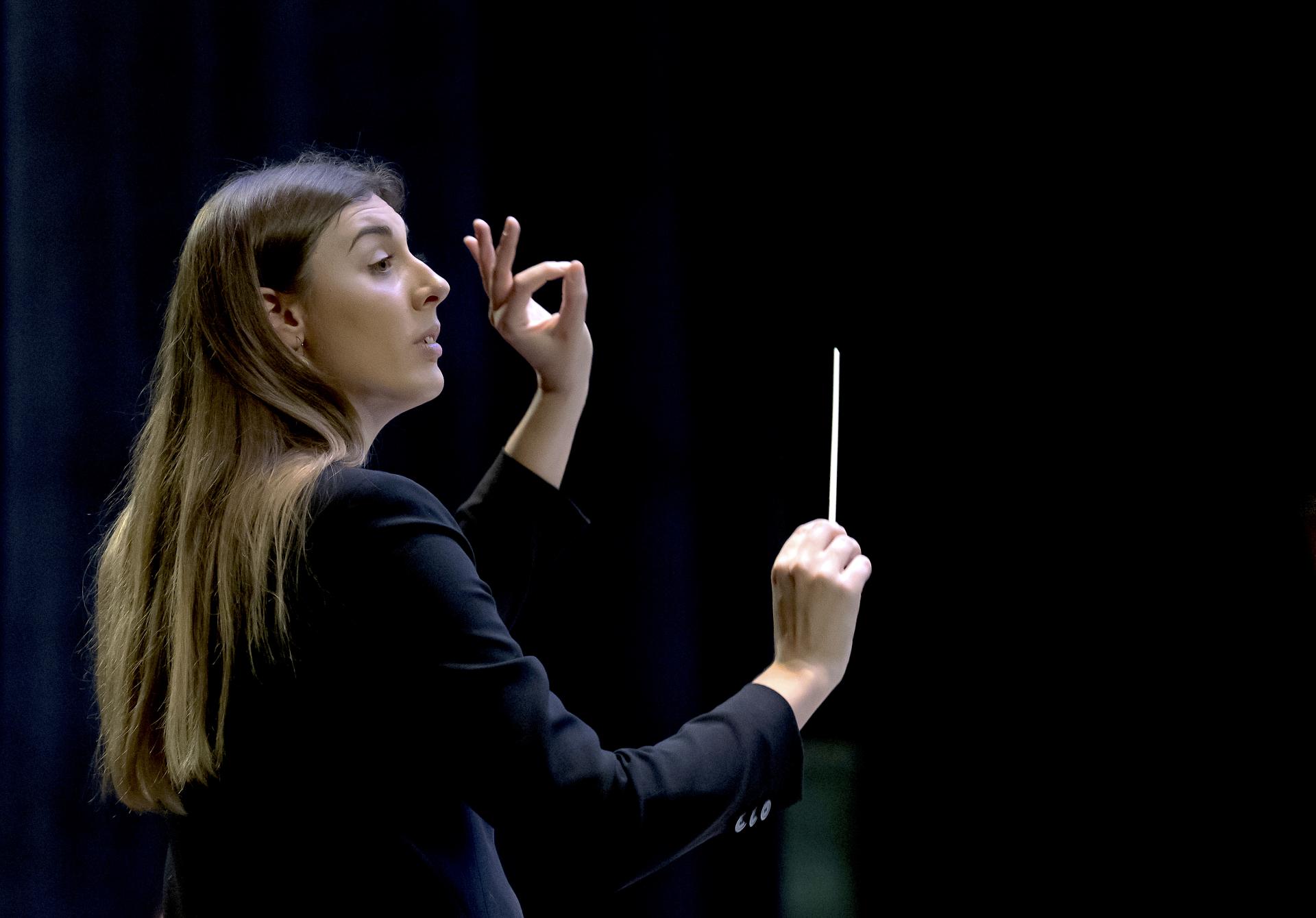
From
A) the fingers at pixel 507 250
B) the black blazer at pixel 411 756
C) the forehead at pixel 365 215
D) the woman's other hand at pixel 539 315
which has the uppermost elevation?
the forehead at pixel 365 215

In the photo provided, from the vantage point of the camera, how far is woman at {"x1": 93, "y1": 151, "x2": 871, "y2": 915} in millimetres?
614

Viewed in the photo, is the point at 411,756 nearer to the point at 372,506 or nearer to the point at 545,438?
the point at 372,506

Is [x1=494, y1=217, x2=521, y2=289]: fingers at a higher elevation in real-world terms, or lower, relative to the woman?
higher

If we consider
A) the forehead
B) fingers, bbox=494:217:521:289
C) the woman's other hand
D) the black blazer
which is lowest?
the black blazer

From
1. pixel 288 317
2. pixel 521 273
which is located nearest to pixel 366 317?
pixel 288 317

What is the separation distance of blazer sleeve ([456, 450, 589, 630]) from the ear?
0.78ft

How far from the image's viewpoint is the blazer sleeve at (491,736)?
0.60m

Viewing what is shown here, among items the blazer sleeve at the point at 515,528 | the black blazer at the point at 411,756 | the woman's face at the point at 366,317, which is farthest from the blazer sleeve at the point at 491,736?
the blazer sleeve at the point at 515,528

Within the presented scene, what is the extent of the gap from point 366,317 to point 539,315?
23 centimetres

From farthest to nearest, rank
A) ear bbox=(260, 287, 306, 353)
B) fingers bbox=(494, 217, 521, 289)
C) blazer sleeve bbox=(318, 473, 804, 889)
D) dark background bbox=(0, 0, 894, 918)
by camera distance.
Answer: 1. dark background bbox=(0, 0, 894, 918)
2. fingers bbox=(494, 217, 521, 289)
3. ear bbox=(260, 287, 306, 353)
4. blazer sleeve bbox=(318, 473, 804, 889)

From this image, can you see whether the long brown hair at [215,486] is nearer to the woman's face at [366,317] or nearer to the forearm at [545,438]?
the woman's face at [366,317]

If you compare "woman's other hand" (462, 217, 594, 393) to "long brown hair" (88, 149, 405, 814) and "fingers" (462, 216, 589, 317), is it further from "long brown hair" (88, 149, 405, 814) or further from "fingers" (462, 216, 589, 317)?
"long brown hair" (88, 149, 405, 814)

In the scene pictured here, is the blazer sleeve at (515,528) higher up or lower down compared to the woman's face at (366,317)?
lower down

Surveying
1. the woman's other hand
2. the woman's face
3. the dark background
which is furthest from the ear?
the dark background
